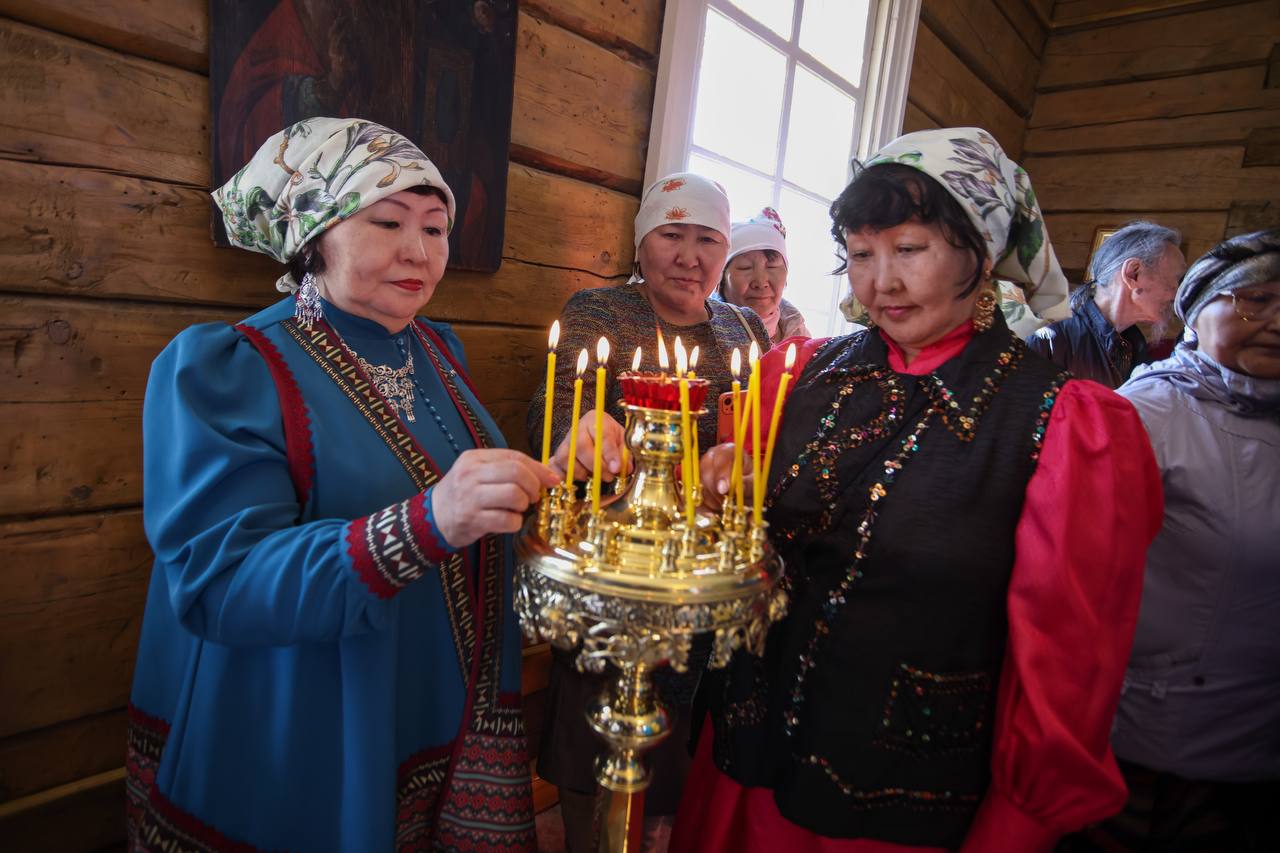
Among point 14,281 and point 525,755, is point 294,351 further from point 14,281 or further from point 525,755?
point 525,755

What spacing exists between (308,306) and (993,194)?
4.26ft

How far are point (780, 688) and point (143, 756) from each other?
1.21 m

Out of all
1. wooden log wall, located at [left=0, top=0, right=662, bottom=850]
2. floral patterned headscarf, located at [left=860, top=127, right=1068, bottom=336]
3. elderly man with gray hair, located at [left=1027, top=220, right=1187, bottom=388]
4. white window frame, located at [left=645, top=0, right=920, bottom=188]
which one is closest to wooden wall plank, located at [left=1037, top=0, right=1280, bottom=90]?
white window frame, located at [left=645, top=0, right=920, bottom=188]

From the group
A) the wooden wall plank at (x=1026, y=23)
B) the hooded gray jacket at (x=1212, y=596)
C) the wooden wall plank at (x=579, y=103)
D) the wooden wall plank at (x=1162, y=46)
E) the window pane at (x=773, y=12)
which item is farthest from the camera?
the wooden wall plank at (x=1026, y=23)

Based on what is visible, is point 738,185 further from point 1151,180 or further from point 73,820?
point 1151,180

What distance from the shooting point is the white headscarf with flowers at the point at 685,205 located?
2.00 metres

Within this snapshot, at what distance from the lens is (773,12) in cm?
293

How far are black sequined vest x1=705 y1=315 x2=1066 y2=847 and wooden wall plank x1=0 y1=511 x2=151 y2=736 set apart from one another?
1.43m

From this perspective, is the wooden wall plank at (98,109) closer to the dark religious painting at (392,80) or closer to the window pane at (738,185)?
the dark religious painting at (392,80)

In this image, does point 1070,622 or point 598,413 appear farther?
point 1070,622

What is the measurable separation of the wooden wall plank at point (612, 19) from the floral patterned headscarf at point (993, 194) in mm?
1194

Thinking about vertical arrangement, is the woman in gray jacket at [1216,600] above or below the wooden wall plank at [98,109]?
below

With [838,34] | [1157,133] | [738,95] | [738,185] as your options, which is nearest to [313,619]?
[738,185]

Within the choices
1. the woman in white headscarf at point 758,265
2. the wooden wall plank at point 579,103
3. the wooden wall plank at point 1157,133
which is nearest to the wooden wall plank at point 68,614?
the wooden wall plank at point 579,103
